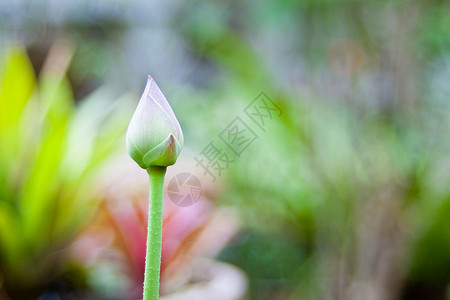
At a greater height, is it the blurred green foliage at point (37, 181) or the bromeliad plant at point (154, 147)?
the blurred green foliage at point (37, 181)

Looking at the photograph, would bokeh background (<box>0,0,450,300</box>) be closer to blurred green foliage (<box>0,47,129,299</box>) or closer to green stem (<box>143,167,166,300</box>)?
blurred green foliage (<box>0,47,129,299</box>)

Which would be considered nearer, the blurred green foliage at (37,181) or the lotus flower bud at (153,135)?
the lotus flower bud at (153,135)

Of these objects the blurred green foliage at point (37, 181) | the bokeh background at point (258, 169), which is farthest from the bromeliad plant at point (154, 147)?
the blurred green foliage at point (37, 181)

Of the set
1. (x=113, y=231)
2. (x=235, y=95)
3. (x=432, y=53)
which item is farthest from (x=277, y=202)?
(x=113, y=231)

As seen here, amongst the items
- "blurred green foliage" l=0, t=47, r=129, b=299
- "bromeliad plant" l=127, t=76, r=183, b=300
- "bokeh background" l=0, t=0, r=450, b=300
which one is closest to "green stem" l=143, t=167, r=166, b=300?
"bromeliad plant" l=127, t=76, r=183, b=300

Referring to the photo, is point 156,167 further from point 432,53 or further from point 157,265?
point 432,53

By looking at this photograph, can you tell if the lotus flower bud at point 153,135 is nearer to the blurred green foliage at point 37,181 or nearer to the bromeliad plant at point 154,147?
the bromeliad plant at point 154,147

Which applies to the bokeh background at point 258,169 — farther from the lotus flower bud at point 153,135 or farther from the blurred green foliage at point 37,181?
the lotus flower bud at point 153,135
